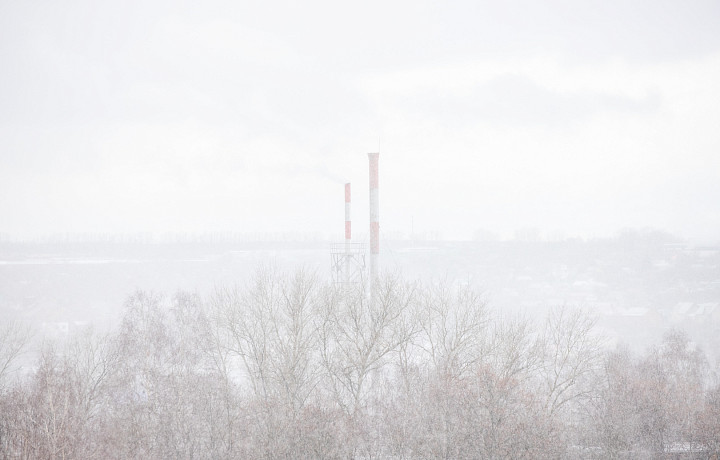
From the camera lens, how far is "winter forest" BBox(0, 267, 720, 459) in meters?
17.1

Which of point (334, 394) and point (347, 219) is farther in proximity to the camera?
point (347, 219)

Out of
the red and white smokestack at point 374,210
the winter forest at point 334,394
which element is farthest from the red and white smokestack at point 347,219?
the winter forest at point 334,394

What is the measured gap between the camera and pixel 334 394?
20078 millimetres

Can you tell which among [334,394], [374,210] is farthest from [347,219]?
[334,394]

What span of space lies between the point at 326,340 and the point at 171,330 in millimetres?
6742

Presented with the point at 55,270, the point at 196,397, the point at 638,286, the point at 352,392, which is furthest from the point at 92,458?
the point at 638,286

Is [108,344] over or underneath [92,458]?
over

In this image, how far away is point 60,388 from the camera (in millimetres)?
19328

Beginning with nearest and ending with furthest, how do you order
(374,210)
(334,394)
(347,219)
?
(334,394), (374,210), (347,219)

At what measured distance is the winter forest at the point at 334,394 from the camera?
17.1 metres

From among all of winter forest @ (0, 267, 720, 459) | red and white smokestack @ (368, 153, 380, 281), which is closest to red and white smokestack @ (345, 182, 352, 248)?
red and white smokestack @ (368, 153, 380, 281)

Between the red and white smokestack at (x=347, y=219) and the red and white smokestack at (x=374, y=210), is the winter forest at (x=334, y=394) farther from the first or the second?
the red and white smokestack at (x=347, y=219)

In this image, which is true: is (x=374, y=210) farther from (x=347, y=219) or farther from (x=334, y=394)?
(x=334, y=394)

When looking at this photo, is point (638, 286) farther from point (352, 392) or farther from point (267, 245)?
point (352, 392)
